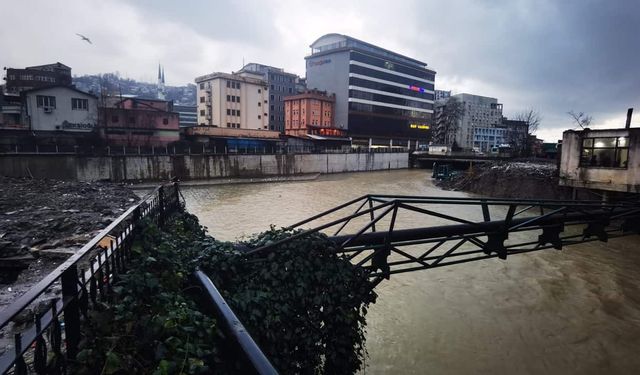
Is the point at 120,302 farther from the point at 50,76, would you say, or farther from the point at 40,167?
the point at 50,76

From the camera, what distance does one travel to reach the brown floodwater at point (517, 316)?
26.7 feet

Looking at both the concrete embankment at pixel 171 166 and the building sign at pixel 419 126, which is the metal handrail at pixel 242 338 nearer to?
the concrete embankment at pixel 171 166

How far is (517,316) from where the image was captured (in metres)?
10.3

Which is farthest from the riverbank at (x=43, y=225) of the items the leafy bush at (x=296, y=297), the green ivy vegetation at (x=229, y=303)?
the leafy bush at (x=296, y=297)

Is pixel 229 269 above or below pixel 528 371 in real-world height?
above

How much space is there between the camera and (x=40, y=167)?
3244 cm

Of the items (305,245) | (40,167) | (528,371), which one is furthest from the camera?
(40,167)

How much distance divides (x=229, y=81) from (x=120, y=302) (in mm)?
61415

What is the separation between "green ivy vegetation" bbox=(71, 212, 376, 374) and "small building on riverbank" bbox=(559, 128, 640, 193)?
2500 centimetres

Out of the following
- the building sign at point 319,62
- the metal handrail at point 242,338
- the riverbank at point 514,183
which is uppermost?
the building sign at point 319,62

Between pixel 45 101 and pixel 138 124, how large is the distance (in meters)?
9.76

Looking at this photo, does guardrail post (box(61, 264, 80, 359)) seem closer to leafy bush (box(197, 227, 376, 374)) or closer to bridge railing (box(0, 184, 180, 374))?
bridge railing (box(0, 184, 180, 374))

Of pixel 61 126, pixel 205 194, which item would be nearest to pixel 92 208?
pixel 205 194

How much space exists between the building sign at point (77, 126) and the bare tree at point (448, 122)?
92.4 m
